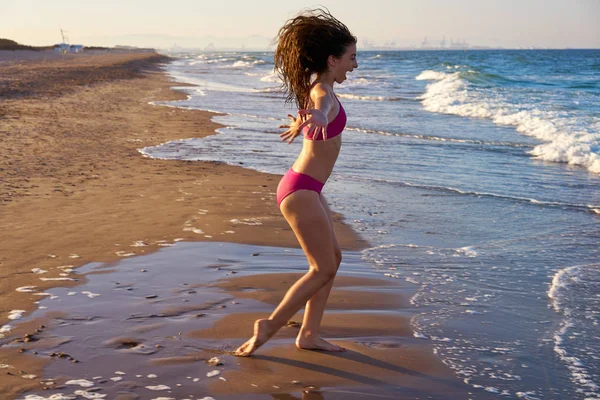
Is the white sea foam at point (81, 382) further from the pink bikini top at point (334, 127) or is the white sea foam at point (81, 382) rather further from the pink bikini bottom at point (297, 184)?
the pink bikini top at point (334, 127)

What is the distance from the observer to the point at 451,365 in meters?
3.64

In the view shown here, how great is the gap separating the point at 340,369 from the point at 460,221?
4.03 metres

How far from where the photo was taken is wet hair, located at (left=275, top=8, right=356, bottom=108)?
352 centimetres

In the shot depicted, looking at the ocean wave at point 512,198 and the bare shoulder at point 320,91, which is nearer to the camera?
the bare shoulder at point 320,91

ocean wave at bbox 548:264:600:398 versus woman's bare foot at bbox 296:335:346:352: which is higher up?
woman's bare foot at bbox 296:335:346:352

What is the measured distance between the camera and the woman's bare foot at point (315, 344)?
3734 millimetres

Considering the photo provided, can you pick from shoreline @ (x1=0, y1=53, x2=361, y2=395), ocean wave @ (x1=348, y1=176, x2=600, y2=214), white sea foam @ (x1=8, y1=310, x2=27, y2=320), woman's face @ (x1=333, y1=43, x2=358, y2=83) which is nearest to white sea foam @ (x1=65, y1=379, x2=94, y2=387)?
shoreline @ (x1=0, y1=53, x2=361, y2=395)

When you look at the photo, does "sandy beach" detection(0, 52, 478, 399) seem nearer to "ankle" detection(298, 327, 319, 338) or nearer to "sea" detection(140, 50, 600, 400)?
"ankle" detection(298, 327, 319, 338)

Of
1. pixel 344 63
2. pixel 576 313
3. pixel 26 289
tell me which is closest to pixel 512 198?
pixel 576 313

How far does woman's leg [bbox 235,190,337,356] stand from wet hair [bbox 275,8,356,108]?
0.53 meters

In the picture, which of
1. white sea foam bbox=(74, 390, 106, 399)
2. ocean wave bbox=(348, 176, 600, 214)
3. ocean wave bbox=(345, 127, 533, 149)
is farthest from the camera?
ocean wave bbox=(345, 127, 533, 149)

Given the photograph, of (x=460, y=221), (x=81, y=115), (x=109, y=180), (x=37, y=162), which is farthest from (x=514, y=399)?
(x=81, y=115)

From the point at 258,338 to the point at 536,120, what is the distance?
15.4 metres

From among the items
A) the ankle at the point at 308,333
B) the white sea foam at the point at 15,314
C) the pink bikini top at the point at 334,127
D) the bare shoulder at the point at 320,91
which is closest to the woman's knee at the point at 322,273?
the ankle at the point at 308,333
